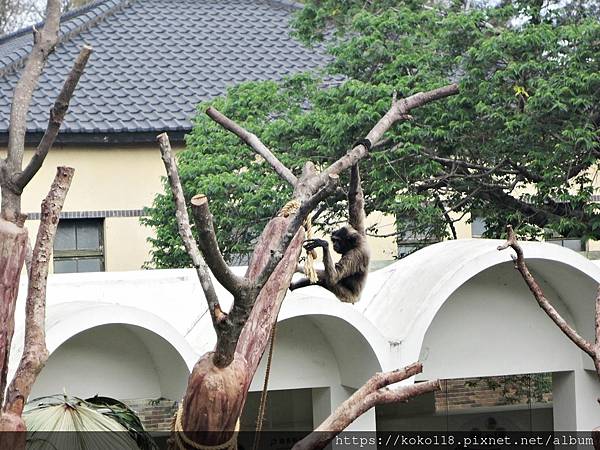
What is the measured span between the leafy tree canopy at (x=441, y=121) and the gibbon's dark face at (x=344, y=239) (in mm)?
3381

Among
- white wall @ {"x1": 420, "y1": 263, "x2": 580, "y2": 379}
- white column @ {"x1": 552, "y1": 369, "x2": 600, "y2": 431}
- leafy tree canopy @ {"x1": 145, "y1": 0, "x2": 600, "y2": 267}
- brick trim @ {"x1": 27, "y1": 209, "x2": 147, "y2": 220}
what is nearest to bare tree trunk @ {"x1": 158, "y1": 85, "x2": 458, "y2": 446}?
white wall @ {"x1": 420, "y1": 263, "x2": 580, "y2": 379}

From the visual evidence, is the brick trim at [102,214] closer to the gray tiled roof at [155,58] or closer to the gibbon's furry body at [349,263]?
the gray tiled roof at [155,58]

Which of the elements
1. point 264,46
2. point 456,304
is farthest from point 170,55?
point 456,304

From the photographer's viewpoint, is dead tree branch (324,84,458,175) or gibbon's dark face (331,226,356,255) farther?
gibbon's dark face (331,226,356,255)

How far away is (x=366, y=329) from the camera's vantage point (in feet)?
29.1

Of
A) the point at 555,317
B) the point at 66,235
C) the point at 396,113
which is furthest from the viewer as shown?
the point at 66,235

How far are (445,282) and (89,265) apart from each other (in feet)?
28.3

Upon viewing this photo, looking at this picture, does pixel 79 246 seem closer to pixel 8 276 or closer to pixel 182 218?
pixel 182 218

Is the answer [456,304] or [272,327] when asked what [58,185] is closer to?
[272,327]

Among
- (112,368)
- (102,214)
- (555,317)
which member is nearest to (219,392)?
(555,317)

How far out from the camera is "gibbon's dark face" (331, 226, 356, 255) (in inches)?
267

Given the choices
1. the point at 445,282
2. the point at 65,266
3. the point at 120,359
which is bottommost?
the point at 120,359

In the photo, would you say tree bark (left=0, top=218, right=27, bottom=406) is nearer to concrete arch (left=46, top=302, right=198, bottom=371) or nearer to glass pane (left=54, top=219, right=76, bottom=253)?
concrete arch (left=46, top=302, right=198, bottom=371)

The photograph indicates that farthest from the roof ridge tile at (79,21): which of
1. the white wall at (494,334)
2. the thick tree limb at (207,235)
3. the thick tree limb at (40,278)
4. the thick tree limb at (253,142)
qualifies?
the thick tree limb at (207,235)
